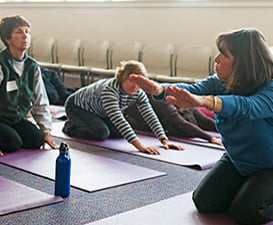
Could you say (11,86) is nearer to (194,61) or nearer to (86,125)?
(86,125)

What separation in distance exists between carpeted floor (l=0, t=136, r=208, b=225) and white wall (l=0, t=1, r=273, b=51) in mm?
3204

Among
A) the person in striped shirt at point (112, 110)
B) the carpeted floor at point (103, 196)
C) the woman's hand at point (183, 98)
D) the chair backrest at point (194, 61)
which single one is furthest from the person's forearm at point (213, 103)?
the chair backrest at point (194, 61)

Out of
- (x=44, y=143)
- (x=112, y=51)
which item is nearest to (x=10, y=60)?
(x=44, y=143)

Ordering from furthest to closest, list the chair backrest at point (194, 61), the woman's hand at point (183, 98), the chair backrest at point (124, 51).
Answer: the chair backrest at point (124, 51) < the chair backrest at point (194, 61) < the woman's hand at point (183, 98)

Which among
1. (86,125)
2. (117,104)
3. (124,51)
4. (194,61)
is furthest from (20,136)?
(124,51)

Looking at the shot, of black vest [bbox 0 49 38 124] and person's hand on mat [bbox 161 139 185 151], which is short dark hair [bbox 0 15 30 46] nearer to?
black vest [bbox 0 49 38 124]

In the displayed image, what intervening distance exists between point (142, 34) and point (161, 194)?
15.4 feet

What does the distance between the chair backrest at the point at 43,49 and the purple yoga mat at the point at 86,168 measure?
168 inches

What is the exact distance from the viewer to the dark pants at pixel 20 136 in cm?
392

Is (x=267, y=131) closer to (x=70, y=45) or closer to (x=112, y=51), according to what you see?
(x=112, y=51)

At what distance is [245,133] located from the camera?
271 cm

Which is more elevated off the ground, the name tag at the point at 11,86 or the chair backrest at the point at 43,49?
the name tag at the point at 11,86

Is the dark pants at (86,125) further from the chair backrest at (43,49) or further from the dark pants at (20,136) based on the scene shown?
the chair backrest at (43,49)

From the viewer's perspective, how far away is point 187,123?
4.67 meters
